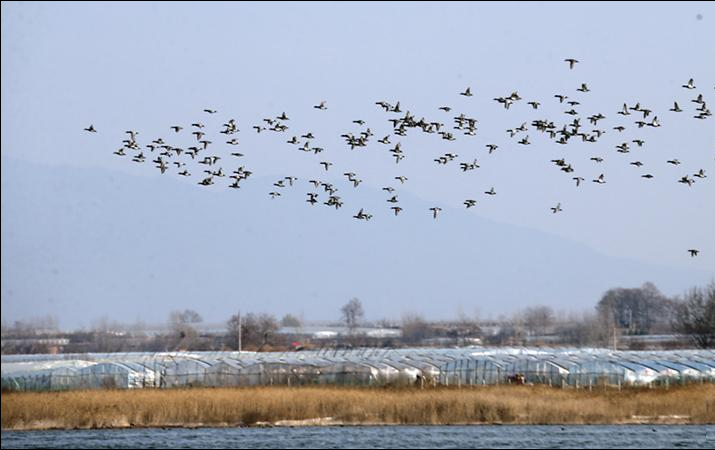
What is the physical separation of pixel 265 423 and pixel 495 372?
576 inches

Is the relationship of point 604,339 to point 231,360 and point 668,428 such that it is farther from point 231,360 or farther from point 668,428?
point 668,428

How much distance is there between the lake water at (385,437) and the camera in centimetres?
4878

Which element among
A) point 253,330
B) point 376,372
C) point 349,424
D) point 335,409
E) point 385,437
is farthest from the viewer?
point 253,330

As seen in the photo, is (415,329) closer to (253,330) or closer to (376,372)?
(253,330)

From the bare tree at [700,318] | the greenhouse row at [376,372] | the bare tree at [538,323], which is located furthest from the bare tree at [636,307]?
the greenhouse row at [376,372]

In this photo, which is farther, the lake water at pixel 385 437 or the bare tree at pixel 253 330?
the bare tree at pixel 253 330

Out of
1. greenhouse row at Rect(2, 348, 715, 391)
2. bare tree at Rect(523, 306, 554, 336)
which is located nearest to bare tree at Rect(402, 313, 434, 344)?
bare tree at Rect(523, 306, 554, 336)

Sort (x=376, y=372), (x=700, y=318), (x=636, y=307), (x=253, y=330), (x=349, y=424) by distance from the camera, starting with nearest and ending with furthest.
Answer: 1. (x=349, y=424)
2. (x=376, y=372)
3. (x=700, y=318)
4. (x=253, y=330)
5. (x=636, y=307)

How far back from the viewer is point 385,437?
50719mm

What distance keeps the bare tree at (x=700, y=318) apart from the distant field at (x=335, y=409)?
44037 mm

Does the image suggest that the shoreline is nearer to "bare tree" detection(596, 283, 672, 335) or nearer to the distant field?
the distant field

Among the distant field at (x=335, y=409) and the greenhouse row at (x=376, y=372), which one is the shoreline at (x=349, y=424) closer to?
the distant field at (x=335, y=409)

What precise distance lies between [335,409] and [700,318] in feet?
180

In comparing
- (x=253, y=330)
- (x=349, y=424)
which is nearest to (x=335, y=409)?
(x=349, y=424)
